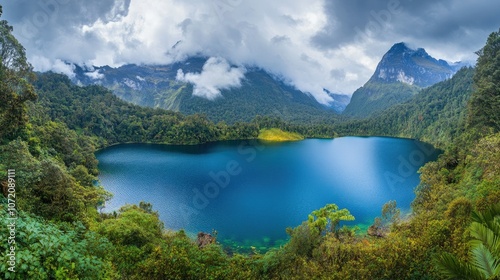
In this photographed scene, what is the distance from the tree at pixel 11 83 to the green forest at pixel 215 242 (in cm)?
10

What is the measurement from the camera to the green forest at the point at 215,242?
7.21 m

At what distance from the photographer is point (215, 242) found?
3119cm

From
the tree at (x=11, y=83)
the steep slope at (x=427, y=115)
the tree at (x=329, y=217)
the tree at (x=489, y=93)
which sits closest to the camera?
the tree at (x=11, y=83)

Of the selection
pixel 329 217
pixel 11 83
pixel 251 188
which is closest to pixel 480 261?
pixel 329 217

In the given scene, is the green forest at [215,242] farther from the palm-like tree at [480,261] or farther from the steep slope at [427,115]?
the steep slope at [427,115]

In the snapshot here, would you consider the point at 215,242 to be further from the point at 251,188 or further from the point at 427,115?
the point at 427,115

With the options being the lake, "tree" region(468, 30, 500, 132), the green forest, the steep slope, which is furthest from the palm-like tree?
the steep slope

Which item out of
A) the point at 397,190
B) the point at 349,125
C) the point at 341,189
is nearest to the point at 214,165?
the point at 341,189

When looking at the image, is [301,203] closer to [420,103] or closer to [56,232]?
[56,232]

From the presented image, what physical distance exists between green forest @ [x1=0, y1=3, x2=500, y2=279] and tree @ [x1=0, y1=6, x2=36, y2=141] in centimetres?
10

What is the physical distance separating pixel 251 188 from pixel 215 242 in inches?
868

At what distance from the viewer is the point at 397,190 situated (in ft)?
167

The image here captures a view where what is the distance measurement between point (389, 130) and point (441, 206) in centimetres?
16177

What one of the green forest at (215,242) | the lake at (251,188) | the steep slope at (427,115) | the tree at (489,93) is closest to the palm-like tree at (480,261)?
the green forest at (215,242)
